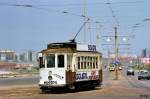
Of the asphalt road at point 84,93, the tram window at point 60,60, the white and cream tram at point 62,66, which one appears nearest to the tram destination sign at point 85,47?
the white and cream tram at point 62,66

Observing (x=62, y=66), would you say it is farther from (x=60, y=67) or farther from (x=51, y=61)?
(x=51, y=61)

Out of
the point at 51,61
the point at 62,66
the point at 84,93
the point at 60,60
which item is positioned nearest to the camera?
the point at 84,93

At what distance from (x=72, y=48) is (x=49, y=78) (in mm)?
2634

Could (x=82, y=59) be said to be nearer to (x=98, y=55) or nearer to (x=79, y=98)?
(x=98, y=55)

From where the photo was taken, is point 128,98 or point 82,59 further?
point 82,59

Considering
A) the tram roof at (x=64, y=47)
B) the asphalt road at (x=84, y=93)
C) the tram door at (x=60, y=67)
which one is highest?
the tram roof at (x=64, y=47)

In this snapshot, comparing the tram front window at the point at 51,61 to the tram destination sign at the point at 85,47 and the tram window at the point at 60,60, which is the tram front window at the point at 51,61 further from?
the tram destination sign at the point at 85,47

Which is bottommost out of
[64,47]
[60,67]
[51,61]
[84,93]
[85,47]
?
[84,93]

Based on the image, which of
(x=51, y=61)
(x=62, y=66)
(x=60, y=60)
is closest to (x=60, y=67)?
(x=62, y=66)

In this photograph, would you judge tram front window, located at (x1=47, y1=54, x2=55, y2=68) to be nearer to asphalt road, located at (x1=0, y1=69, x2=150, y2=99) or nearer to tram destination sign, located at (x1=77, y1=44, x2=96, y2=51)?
asphalt road, located at (x1=0, y1=69, x2=150, y2=99)

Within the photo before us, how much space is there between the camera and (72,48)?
34750mm

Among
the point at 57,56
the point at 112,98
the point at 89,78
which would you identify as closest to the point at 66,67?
the point at 57,56

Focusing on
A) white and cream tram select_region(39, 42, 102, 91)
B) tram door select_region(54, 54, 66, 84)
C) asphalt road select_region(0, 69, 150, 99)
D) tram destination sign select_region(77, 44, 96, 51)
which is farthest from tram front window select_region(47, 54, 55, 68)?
tram destination sign select_region(77, 44, 96, 51)

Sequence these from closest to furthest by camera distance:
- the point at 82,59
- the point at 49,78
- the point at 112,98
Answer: the point at 112,98 → the point at 49,78 → the point at 82,59
